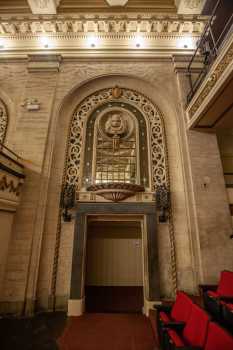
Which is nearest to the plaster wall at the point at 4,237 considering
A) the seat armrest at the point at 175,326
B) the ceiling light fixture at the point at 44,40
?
the seat armrest at the point at 175,326

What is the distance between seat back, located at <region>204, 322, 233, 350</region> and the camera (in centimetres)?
153

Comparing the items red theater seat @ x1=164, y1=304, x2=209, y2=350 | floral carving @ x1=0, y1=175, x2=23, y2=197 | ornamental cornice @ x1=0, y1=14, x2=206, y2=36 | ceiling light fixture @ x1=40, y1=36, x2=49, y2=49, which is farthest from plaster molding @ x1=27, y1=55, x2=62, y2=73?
red theater seat @ x1=164, y1=304, x2=209, y2=350

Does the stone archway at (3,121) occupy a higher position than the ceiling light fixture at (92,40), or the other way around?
the ceiling light fixture at (92,40)

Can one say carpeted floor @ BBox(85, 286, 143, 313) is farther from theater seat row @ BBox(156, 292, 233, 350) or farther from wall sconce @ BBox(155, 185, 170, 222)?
wall sconce @ BBox(155, 185, 170, 222)

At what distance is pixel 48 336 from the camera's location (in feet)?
9.71

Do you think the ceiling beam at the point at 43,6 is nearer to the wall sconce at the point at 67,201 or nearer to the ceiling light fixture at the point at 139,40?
the ceiling light fixture at the point at 139,40

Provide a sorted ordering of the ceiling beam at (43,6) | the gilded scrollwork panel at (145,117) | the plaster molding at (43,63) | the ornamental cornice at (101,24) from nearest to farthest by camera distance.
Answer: the gilded scrollwork panel at (145,117) → the plaster molding at (43,63) → the ornamental cornice at (101,24) → the ceiling beam at (43,6)

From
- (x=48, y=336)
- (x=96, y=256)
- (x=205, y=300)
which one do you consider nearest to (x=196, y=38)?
(x=205, y=300)

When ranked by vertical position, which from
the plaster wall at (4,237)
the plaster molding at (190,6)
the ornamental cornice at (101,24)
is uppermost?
the plaster molding at (190,6)

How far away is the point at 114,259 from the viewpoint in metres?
5.88

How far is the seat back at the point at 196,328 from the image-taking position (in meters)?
1.81

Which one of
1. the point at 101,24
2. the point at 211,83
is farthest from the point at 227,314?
the point at 101,24

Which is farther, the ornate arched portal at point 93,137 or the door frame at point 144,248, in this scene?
the ornate arched portal at point 93,137

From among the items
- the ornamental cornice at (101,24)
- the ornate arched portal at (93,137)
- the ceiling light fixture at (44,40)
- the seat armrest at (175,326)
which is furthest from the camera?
the ceiling light fixture at (44,40)
